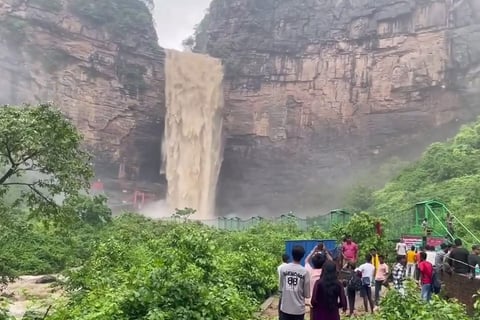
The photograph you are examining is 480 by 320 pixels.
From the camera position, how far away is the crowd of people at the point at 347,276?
5418 millimetres

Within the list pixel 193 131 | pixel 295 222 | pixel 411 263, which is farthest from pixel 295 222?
pixel 193 131

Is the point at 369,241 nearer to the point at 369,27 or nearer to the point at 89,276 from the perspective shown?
the point at 89,276

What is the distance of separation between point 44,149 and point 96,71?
29.9 metres

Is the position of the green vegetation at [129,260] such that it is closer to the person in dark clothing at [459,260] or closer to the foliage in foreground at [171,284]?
the foliage in foreground at [171,284]

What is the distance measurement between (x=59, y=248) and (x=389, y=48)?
2600 cm

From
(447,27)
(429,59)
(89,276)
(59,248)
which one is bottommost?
(59,248)

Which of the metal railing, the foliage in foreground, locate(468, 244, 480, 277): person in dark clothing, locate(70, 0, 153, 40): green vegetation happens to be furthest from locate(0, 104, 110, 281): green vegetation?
locate(70, 0, 153, 40): green vegetation

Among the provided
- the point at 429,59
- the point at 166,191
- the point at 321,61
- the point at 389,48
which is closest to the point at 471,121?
the point at 429,59

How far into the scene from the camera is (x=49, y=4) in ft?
121

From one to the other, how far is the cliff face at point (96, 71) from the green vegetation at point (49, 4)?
0.07m

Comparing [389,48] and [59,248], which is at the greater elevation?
[389,48]

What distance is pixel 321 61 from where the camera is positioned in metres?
38.9

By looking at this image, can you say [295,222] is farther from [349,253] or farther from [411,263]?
[349,253]

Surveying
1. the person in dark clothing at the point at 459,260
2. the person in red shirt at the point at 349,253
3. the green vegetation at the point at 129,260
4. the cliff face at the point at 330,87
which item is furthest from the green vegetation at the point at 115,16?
the person in dark clothing at the point at 459,260
